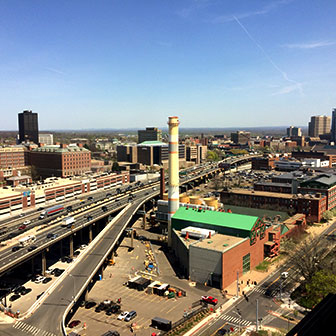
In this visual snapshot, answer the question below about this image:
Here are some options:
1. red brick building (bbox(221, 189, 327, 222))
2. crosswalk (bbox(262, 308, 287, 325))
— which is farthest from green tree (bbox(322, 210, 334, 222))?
crosswalk (bbox(262, 308, 287, 325))

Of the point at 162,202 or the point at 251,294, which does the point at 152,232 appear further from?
the point at 251,294

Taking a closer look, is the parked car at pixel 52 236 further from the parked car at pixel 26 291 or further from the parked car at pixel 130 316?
the parked car at pixel 130 316

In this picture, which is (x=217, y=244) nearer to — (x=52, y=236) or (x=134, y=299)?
(x=134, y=299)

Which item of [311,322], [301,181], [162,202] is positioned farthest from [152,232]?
[311,322]

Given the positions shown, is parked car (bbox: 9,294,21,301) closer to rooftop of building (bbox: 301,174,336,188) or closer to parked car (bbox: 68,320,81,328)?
parked car (bbox: 68,320,81,328)

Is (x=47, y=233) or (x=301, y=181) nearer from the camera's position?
(x=47, y=233)

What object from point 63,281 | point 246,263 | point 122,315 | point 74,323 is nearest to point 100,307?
point 122,315
